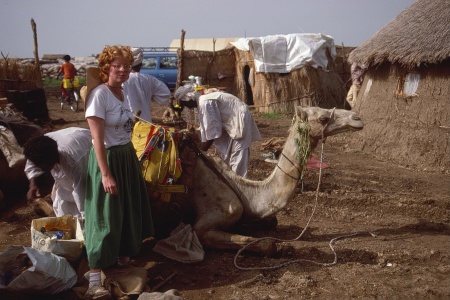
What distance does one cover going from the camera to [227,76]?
58.0ft

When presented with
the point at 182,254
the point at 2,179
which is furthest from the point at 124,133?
the point at 2,179

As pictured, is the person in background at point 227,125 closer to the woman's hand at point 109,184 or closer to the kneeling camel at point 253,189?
the kneeling camel at point 253,189

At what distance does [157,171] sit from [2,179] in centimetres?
299

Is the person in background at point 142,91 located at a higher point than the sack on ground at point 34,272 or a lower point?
higher

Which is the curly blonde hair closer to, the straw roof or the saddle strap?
the saddle strap

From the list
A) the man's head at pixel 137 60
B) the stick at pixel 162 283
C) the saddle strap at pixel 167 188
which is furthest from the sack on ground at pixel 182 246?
the man's head at pixel 137 60

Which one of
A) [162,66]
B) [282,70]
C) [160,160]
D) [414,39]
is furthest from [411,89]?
[162,66]

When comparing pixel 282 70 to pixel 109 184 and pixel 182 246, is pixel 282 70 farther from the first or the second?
pixel 109 184

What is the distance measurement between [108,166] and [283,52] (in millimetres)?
13166

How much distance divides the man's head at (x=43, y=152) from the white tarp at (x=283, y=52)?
12.4 metres

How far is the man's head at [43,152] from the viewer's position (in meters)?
3.91

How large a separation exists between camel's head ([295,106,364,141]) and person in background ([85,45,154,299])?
1752mm

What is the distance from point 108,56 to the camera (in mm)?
3547

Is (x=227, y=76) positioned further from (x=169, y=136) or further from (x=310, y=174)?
(x=169, y=136)
